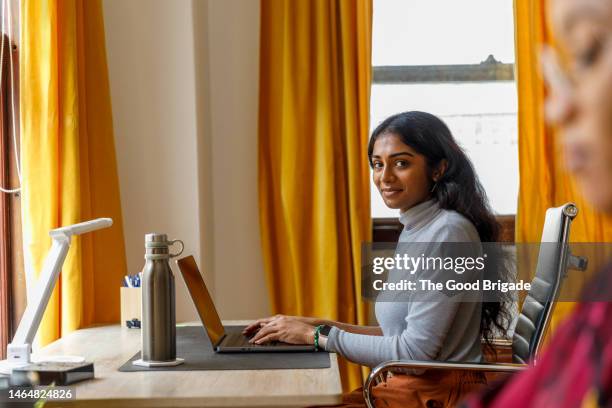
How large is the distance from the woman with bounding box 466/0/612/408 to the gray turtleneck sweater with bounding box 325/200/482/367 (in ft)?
4.73

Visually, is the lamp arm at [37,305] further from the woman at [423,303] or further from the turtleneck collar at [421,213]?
the turtleneck collar at [421,213]

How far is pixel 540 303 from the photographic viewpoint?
194cm

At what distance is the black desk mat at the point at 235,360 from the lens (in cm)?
166

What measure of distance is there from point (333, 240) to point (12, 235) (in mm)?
1189

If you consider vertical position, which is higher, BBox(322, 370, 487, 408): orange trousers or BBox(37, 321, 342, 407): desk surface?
BBox(37, 321, 342, 407): desk surface

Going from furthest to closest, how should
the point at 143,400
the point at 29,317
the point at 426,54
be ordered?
the point at 426,54, the point at 29,317, the point at 143,400

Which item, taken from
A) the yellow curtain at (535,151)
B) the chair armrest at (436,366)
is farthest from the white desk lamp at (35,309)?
the yellow curtain at (535,151)

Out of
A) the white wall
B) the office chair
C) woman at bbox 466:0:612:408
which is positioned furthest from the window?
woman at bbox 466:0:612:408

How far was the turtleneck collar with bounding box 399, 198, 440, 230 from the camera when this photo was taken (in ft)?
6.79

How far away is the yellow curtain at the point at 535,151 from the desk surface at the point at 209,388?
5.53 feet

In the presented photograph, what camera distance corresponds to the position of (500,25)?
329cm

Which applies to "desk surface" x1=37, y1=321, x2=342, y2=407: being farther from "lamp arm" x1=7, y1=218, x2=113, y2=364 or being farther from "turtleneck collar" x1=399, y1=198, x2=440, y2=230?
"turtleneck collar" x1=399, y1=198, x2=440, y2=230

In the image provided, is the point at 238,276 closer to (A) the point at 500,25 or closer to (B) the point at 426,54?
(B) the point at 426,54

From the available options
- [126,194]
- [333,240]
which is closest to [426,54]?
[333,240]
